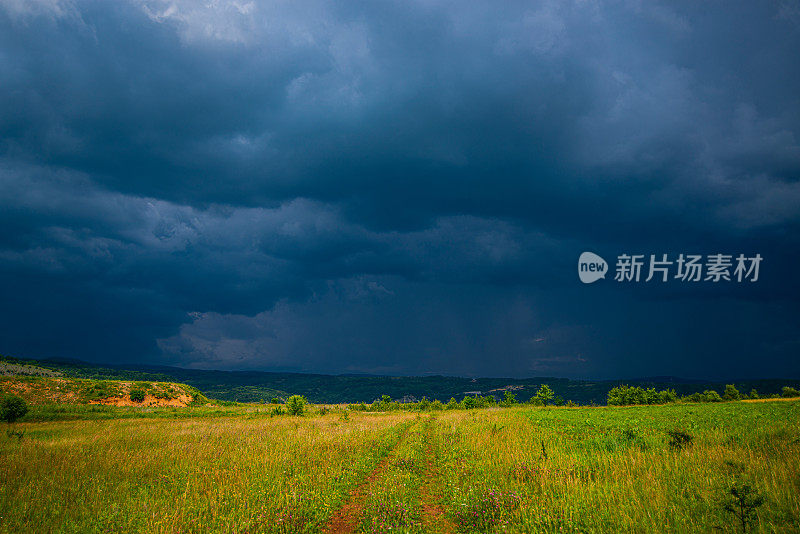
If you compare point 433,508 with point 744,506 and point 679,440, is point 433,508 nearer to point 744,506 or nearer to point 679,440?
point 744,506

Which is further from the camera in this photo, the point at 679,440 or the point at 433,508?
the point at 679,440

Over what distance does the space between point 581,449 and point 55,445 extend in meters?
26.8

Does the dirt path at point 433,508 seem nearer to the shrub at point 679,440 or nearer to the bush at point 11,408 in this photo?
the shrub at point 679,440

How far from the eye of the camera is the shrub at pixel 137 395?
82.5m

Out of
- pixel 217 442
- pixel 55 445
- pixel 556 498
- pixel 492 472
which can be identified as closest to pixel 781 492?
pixel 556 498

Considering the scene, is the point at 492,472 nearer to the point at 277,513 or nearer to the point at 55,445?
the point at 277,513

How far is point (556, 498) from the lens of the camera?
8.80m

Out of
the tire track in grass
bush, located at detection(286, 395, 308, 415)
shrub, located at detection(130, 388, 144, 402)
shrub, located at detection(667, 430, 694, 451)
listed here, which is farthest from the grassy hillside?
shrub, located at detection(667, 430, 694, 451)

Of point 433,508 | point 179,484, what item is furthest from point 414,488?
point 179,484

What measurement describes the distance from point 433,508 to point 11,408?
4532 cm

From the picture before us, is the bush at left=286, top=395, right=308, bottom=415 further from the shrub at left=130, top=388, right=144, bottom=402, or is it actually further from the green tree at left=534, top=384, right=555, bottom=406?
the green tree at left=534, top=384, right=555, bottom=406

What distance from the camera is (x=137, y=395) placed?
83438 mm

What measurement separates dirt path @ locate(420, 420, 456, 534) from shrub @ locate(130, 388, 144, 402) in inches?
3823

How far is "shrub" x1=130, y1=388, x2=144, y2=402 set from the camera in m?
82.5
